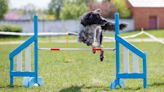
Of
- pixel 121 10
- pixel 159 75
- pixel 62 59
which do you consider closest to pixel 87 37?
pixel 159 75

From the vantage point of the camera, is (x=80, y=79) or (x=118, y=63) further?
(x=80, y=79)

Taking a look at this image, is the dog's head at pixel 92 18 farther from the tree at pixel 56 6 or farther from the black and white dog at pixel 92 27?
the tree at pixel 56 6

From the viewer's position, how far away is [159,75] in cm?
1038

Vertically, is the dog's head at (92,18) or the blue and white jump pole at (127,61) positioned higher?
the dog's head at (92,18)

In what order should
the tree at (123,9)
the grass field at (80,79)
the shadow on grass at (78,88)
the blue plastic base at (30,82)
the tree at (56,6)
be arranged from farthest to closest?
the tree at (56,6) < the tree at (123,9) < the blue plastic base at (30,82) < the grass field at (80,79) < the shadow on grass at (78,88)

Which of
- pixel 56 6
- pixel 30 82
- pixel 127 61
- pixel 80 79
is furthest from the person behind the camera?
pixel 56 6

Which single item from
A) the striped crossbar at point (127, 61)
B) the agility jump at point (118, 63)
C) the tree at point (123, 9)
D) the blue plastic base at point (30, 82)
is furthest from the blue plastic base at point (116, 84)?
the tree at point (123, 9)

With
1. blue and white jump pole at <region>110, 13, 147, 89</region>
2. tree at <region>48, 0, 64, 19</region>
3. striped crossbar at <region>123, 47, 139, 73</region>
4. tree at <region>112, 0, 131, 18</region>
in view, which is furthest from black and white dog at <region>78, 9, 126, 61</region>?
tree at <region>48, 0, 64, 19</region>

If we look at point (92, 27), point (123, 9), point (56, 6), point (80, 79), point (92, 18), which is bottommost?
point (80, 79)

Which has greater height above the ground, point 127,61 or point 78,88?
point 127,61

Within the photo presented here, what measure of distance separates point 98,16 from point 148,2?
140cm

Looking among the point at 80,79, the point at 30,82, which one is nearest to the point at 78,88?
the point at 30,82

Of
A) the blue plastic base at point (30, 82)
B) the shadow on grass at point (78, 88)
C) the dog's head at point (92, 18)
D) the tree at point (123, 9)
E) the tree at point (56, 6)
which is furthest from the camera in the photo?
the tree at point (56, 6)

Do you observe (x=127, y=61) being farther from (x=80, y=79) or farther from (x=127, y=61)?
(x=80, y=79)
